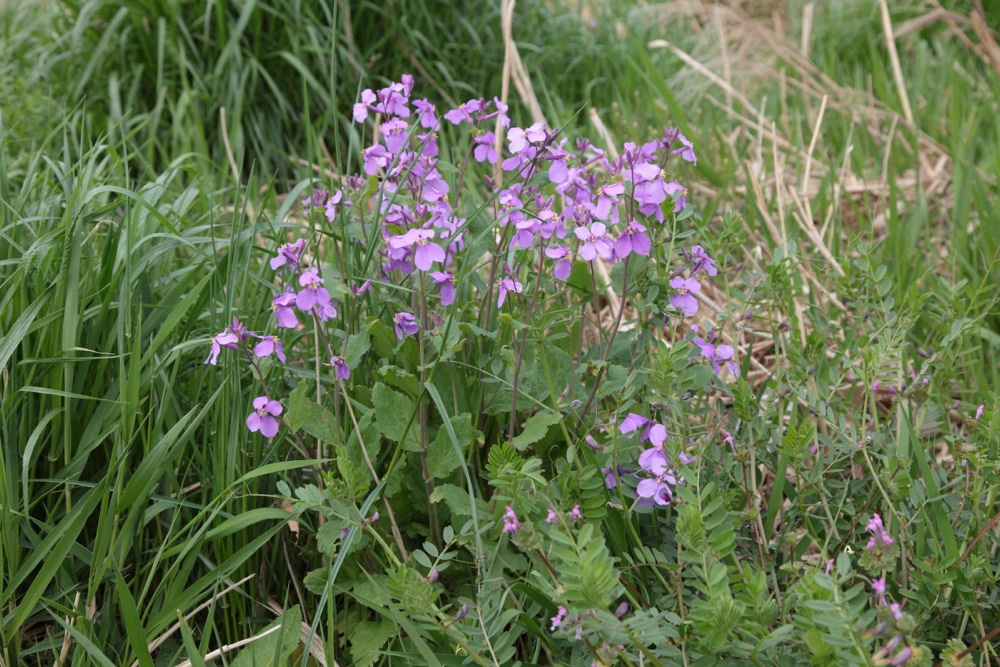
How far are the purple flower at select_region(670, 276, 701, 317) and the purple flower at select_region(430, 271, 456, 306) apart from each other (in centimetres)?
31

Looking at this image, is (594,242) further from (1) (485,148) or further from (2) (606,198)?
(1) (485,148)

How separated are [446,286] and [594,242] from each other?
0.23m

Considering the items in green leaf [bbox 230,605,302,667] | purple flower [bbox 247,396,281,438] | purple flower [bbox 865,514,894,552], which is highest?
purple flower [bbox 865,514,894,552]

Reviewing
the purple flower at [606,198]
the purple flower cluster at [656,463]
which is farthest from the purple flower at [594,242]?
the purple flower cluster at [656,463]

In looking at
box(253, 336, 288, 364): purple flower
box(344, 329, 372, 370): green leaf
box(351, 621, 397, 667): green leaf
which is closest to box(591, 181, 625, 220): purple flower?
box(344, 329, 372, 370): green leaf

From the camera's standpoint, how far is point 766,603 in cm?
104

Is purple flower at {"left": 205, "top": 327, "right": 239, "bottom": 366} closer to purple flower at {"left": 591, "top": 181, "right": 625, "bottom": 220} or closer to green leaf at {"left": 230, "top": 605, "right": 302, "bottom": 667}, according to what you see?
green leaf at {"left": 230, "top": 605, "right": 302, "bottom": 667}

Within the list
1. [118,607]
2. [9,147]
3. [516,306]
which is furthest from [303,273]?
[9,147]

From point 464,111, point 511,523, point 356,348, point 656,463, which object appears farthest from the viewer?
point 464,111

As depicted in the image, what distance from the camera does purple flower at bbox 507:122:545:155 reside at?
4.27ft

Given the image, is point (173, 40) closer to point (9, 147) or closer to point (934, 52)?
point (9, 147)

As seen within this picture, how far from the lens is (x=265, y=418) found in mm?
1307

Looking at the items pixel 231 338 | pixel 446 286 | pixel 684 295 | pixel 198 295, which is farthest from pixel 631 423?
pixel 198 295

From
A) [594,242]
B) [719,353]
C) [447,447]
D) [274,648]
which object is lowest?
[274,648]
